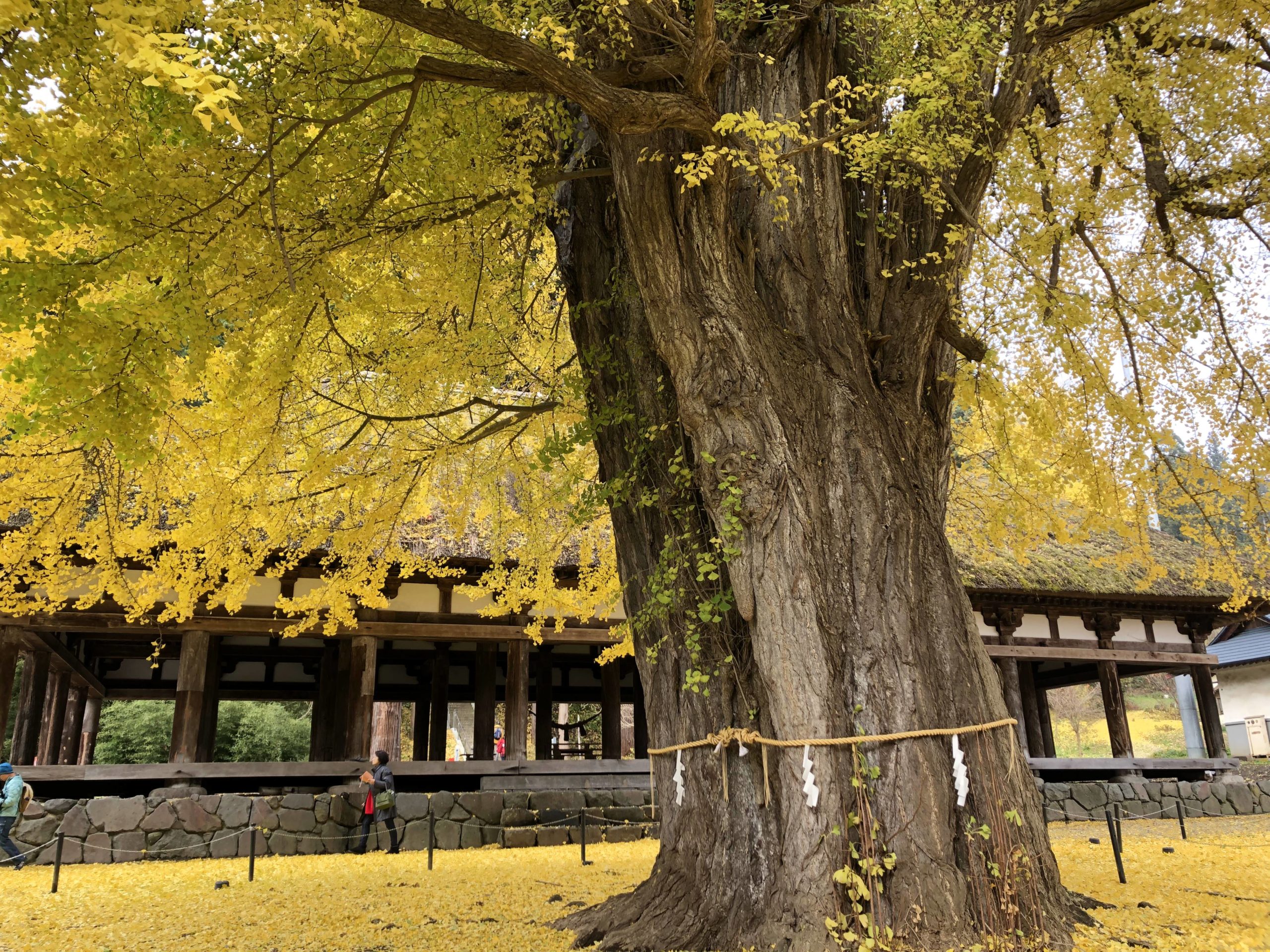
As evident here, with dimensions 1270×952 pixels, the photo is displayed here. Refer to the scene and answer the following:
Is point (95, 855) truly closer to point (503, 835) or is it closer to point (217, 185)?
point (503, 835)

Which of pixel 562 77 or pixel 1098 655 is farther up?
pixel 562 77

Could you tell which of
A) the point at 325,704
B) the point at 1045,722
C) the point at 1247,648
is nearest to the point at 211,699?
the point at 325,704

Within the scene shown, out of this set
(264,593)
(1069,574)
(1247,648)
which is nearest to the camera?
(264,593)

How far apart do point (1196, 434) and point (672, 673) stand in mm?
6240

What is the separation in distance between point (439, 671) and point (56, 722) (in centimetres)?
628

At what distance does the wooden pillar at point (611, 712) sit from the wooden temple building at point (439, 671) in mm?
33

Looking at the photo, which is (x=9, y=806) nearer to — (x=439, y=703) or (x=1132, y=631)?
(x=439, y=703)

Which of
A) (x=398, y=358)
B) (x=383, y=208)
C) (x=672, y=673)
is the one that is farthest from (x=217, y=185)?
(x=672, y=673)


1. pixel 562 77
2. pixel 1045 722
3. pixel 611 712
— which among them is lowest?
pixel 1045 722

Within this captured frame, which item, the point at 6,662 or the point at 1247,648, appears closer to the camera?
the point at 6,662

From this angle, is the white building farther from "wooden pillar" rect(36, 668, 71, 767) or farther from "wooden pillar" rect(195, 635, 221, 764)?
"wooden pillar" rect(36, 668, 71, 767)

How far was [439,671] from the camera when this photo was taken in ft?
42.5

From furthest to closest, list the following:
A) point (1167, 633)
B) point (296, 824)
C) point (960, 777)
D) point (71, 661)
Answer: point (1167, 633) → point (71, 661) → point (296, 824) → point (960, 777)

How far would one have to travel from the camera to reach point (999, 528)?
8117 mm
